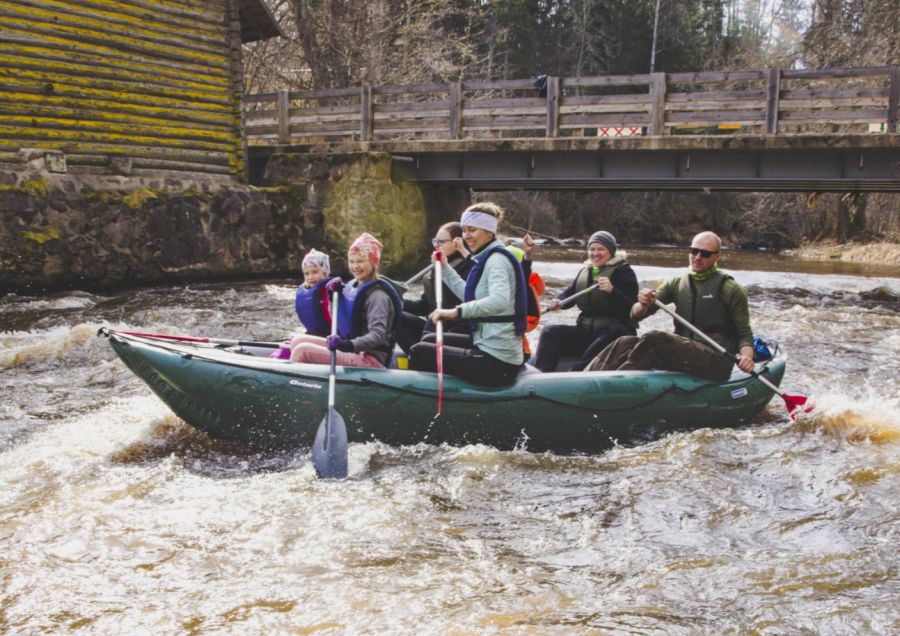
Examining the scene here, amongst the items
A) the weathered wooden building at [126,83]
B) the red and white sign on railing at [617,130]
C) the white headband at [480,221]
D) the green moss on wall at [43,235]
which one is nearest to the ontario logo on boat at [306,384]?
the white headband at [480,221]

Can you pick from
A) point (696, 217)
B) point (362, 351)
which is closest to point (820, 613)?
point (362, 351)

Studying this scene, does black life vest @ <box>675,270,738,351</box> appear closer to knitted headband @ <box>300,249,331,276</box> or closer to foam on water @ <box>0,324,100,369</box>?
knitted headband @ <box>300,249,331,276</box>

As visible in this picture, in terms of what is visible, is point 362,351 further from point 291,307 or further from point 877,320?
point 877,320

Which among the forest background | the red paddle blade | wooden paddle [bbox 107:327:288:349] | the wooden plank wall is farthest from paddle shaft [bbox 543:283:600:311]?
the forest background

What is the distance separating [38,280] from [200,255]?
8.96 ft

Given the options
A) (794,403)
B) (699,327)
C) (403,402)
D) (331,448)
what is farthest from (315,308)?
(794,403)

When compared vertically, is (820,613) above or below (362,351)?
below

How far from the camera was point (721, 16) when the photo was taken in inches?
1508

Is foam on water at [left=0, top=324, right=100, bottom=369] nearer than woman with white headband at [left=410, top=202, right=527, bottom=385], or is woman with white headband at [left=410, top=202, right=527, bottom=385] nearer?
woman with white headband at [left=410, top=202, right=527, bottom=385]

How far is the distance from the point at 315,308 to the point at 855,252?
69.6 ft

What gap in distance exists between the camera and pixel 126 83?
14180mm

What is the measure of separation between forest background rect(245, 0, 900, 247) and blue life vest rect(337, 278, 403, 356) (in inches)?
639

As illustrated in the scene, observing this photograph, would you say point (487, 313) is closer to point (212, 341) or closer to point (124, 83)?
point (212, 341)

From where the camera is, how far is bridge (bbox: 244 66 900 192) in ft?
42.0
